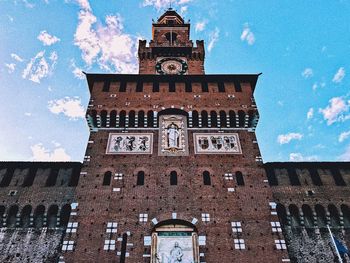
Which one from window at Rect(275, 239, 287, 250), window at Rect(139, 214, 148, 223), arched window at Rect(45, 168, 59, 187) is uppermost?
arched window at Rect(45, 168, 59, 187)

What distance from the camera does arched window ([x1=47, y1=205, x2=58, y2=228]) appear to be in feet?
61.7

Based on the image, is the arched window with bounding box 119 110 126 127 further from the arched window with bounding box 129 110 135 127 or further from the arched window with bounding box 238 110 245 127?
the arched window with bounding box 238 110 245 127

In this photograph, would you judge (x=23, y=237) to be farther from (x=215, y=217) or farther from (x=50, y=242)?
(x=215, y=217)

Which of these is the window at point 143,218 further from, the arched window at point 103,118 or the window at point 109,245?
the arched window at point 103,118

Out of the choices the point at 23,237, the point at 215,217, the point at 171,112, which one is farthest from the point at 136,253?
the point at 171,112

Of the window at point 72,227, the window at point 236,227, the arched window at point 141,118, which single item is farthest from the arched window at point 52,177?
the window at point 236,227

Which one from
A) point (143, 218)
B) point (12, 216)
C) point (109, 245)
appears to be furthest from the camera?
point (12, 216)

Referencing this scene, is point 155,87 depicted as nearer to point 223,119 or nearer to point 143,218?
point 223,119

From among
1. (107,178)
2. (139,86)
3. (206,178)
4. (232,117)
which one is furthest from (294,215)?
(139,86)

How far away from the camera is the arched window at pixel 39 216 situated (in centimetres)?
1877

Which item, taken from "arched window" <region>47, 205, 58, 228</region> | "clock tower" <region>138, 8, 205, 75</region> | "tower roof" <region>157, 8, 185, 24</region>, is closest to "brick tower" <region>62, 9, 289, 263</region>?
"arched window" <region>47, 205, 58, 228</region>

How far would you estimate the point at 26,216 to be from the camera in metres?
19.0

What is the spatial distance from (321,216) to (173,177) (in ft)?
27.4

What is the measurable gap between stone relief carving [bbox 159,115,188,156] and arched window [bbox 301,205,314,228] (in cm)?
719
